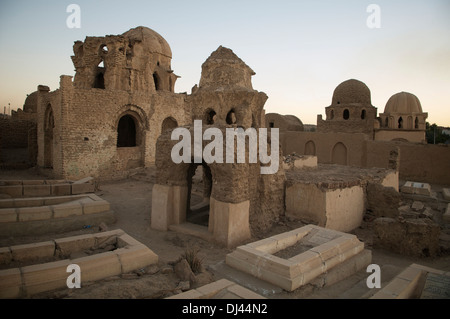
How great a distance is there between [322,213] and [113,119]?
500 inches

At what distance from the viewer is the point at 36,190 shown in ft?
35.7

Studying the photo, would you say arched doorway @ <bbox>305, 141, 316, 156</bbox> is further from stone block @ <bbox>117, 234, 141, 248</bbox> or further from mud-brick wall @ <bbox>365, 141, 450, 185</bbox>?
stone block @ <bbox>117, 234, 141, 248</bbox>

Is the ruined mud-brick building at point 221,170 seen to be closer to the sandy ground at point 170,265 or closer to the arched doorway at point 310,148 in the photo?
the sandy ground at point 170,265

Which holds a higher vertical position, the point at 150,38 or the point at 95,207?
the point at 150,38

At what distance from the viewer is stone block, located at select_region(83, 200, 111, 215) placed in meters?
9.03

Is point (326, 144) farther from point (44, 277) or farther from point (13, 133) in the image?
point (13, 133)

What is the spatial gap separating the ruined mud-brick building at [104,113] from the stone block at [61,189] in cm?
454

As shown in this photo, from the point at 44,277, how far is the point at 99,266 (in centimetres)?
79

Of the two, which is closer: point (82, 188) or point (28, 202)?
point (28, 202)

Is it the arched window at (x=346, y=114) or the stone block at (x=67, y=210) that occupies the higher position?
the arched window at (x=346, y=114)

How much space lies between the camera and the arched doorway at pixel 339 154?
20.8 m

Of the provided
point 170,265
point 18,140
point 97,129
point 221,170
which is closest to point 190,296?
point 170,265

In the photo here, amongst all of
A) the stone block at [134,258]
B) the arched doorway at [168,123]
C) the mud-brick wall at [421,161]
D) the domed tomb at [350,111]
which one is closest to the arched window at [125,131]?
the arched doorway at [168,123]
